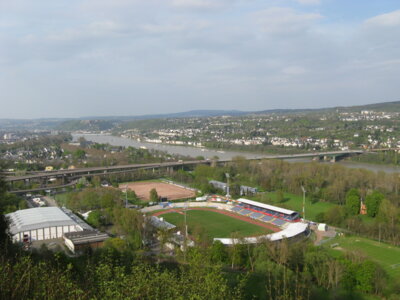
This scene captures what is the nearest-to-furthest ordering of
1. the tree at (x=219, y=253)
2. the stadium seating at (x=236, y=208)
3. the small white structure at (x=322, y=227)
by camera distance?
the tree at (x=219, y=253) < the small white structure at (x=322, y=227) < the stadium seating at (x=236, y=208)

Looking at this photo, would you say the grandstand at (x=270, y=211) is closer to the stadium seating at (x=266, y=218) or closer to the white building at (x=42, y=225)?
the stadium seating at (x=266, y=218)

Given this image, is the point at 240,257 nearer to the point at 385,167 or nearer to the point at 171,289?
the point at 171,289

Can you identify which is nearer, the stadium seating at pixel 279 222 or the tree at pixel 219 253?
the tree at pixel 219 253

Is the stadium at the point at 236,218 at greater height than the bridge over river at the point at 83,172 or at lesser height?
lesser

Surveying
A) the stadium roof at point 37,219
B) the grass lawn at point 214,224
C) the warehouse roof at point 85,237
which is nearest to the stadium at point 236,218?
the grass lawn at point 214,224

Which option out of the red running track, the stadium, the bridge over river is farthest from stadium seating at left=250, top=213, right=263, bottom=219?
the bridge over river

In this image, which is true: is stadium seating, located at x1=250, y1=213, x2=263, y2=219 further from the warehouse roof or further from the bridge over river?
the bridge over river

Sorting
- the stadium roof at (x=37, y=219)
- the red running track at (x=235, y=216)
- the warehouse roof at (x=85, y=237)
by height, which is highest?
the stadium roof at (x=37, y=219)
